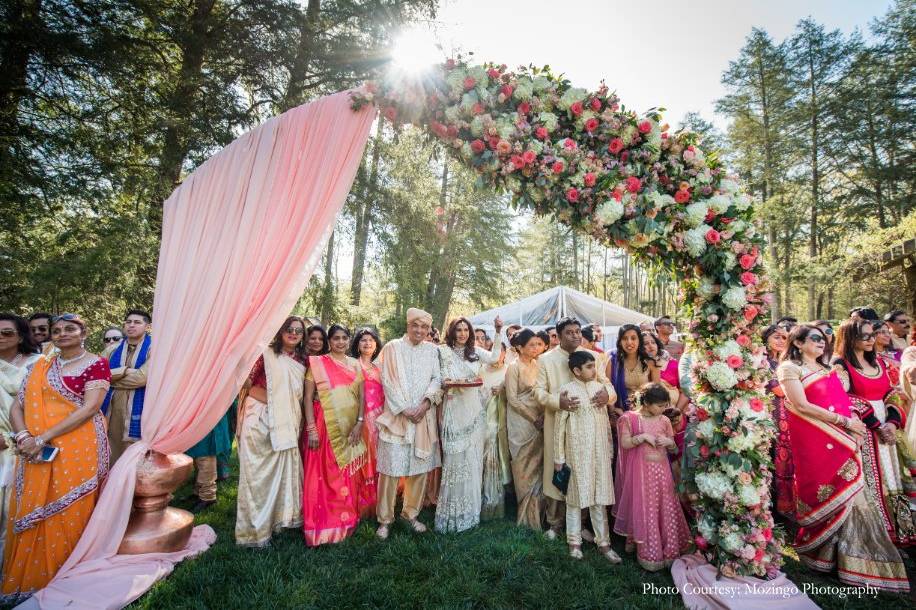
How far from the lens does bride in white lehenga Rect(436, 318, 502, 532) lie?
4176 mm

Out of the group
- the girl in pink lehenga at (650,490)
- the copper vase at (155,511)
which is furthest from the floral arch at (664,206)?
the copper vase at (155,511)

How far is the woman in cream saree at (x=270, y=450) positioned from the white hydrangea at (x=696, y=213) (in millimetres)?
3604

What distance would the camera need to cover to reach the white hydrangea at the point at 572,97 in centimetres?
346

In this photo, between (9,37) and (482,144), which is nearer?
(482,144)

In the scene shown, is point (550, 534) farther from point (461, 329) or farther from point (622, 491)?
point (461, 329)

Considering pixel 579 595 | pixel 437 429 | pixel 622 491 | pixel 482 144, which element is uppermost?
pixel 482 144

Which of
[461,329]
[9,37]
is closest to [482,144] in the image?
[461,329]

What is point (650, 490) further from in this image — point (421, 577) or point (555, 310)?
point (555, 310)

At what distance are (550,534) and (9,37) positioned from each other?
370 inches

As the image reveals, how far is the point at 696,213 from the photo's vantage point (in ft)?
10.7

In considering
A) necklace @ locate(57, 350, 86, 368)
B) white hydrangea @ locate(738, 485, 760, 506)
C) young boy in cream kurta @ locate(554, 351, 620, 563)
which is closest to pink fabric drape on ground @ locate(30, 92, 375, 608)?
necklace @ locate(57, 350, 86, 368)

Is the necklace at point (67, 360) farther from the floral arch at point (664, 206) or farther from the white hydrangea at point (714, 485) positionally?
the white hydrangea at point (714, 485)

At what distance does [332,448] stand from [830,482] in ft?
14.0

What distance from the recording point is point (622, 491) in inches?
154
